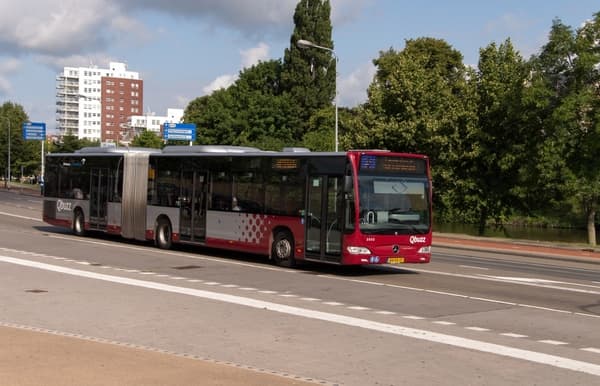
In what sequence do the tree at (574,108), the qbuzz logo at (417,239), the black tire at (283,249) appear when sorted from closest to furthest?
1. the qbuzz logo at (417,239)
2. the black tire at (283,249)
3. the tree at (574,108)

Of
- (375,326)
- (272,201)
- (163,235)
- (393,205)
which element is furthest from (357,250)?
(163,235)

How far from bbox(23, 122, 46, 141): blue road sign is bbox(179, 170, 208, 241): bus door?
72.9 m

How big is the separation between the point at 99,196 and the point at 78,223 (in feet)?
5.74

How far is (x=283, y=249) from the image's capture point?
19.4m

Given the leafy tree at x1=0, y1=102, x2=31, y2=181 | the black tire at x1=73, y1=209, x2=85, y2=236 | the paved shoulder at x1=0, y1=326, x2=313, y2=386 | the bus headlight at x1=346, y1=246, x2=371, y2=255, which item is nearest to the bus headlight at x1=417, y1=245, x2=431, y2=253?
the bus headlight at x1=346, y1=246, x2=371, y2=255

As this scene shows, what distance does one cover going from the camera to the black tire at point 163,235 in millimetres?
23953

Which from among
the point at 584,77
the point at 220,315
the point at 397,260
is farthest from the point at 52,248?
the point at 584,77

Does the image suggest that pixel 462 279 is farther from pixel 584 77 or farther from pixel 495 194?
pixel 495 194

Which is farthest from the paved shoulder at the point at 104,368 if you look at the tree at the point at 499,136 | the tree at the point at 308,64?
the tree at the point at 308,64

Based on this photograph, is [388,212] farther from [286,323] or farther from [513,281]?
[286,323]

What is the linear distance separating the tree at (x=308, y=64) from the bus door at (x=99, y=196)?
1968 inches

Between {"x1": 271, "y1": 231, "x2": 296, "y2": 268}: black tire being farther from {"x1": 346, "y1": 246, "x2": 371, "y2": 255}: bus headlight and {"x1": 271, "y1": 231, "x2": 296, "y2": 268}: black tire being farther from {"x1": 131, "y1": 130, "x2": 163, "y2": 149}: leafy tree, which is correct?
{"x1": 131, "y1": 130, "x2": 163, "y2": 149}: leafy tree

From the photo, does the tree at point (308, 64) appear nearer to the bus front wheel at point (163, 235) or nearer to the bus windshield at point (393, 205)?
the bus front wheel at point (163, 235)

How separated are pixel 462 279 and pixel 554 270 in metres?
5.19
